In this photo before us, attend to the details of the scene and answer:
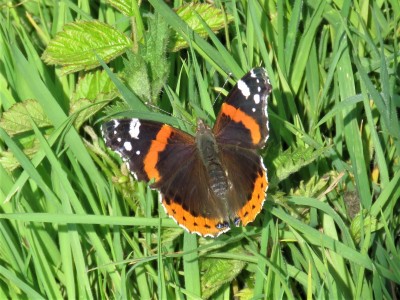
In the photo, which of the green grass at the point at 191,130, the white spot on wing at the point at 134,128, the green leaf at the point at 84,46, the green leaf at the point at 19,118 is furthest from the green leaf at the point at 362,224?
the green leaf at the point at 19,118

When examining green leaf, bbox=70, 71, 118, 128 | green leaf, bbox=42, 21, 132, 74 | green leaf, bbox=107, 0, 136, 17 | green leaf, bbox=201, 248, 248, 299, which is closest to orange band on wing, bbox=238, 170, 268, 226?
green leaf, bbox=201, 248, 248, 299

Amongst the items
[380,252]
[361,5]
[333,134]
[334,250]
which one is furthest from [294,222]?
[361,5]

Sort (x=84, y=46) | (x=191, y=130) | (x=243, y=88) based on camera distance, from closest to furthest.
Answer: (x=243, y=88)
(x=191, y=130)
(x=84, y=46)

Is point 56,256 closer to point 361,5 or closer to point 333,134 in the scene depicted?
point 333,134

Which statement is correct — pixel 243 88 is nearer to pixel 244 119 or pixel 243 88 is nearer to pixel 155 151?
pixel 244 119

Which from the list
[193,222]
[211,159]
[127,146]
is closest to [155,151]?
[127,146]

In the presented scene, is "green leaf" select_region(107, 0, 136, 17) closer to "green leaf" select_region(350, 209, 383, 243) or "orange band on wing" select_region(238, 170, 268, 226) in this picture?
"orange band on wing" select_region(238, 170, 268, 226)
